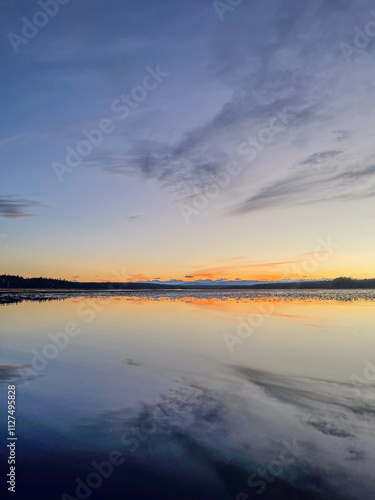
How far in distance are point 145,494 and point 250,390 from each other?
16.1 ft

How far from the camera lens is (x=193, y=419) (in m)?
7.25

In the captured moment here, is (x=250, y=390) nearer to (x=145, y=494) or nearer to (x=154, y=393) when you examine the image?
(x=154, y=393)

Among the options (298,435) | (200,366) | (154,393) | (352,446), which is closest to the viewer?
(352,446)

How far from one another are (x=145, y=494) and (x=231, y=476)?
1.37 metres

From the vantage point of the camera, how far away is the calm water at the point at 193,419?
5.08 metres

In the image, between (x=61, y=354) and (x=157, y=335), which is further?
(x=157, y=335)

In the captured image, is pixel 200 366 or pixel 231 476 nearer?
pixel 231 476

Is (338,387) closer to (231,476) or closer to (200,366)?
(200,366)

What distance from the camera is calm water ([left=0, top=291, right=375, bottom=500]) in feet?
16.7

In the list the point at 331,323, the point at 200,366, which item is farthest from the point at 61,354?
the point at 331,323

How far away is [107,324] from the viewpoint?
20859 millimetres

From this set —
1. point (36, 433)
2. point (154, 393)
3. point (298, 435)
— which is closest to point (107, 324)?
point (154, 393)

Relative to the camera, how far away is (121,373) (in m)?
10.6

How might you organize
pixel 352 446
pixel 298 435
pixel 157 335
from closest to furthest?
pixel 352 446 → pixel 298 435 → pixel 157 335
